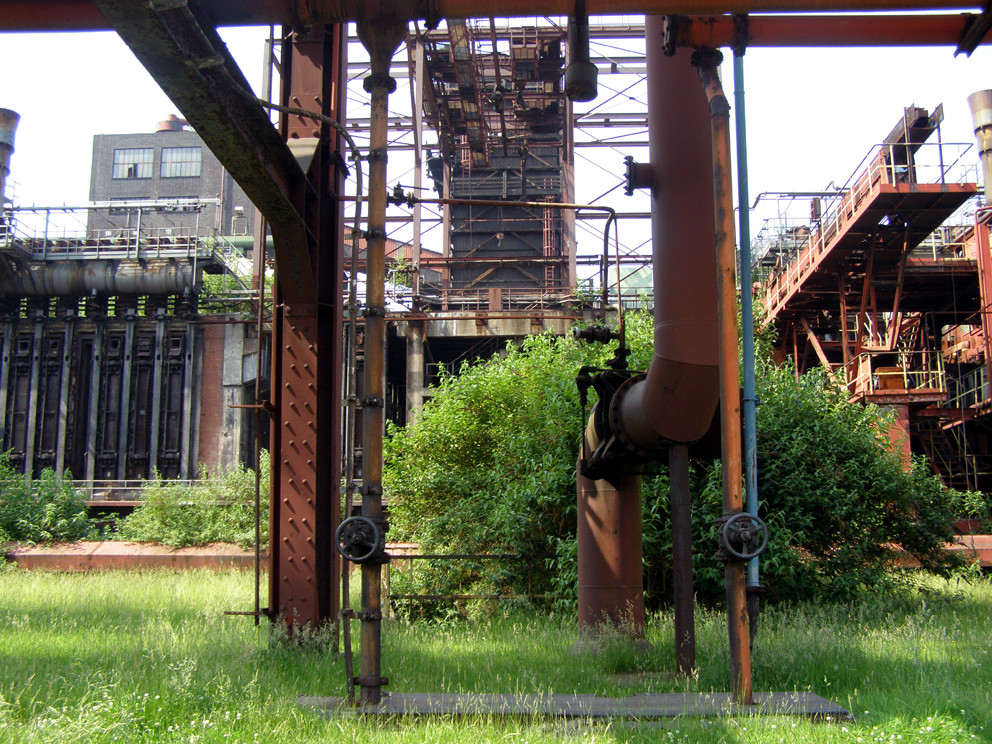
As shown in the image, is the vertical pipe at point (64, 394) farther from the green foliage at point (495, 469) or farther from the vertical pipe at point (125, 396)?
the green foliage at point (495, 469)

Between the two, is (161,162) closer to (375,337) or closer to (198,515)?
(198,515)

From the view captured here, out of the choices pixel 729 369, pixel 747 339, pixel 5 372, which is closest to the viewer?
pixel 729 369

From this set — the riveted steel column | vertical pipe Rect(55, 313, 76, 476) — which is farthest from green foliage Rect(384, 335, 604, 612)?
vertical pipe Rect(55, 313, 76, 476)

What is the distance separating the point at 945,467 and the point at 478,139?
68.8ft

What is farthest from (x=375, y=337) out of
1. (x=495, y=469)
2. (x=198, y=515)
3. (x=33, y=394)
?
(x=33, y=394)

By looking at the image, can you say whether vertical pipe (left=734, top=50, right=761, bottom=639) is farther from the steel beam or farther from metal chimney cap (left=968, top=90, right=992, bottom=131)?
metal chimney cap (left=968, top=90, right=992, bottom=131)

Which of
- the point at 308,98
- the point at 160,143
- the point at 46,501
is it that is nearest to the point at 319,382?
the point at 308,98

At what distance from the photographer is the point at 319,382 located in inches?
320

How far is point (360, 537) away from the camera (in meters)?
5.38

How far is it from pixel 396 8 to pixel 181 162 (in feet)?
190

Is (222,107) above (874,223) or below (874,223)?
below

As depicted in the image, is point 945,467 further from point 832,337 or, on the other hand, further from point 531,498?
point 531,498

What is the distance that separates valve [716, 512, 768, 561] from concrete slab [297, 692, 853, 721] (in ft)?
2.98

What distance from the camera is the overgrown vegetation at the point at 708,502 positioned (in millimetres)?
11828
